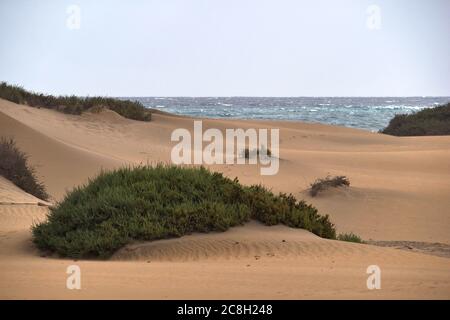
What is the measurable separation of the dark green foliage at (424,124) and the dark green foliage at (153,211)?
25970 mm

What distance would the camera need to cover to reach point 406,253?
9227 mm

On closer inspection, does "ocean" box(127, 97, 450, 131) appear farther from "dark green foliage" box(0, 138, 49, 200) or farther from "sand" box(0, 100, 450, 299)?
"dark green foliage" box(0, 138, 49, 200)

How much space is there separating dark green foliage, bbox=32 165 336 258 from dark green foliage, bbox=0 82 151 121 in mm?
17130

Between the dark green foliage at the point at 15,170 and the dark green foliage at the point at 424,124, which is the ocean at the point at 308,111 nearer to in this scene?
the dark green foliage at the point at 424,124

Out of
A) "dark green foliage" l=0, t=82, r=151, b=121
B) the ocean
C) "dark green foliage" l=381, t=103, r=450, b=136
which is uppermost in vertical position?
"dark green foliage" l=0, t=82, r=151, b=121

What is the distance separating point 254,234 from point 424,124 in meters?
28.0

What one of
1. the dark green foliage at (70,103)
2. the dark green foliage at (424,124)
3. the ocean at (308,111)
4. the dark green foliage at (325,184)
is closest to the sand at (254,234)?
the dark green foliage at (325,184)

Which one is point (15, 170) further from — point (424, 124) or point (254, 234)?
point (424, 124)

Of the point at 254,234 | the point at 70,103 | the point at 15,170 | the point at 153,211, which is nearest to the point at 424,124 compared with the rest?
the point at 70,103

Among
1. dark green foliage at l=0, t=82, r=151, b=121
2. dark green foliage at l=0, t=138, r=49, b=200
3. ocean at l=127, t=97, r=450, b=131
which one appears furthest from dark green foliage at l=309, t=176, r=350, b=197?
ocean at l=127, t=97, r=450, b=131

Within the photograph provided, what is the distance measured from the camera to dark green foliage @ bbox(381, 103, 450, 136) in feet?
115

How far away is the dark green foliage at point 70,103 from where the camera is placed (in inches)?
1062

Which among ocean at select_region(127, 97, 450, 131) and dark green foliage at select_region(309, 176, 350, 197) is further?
ocean at select_region(127, 97, 450, 131)
